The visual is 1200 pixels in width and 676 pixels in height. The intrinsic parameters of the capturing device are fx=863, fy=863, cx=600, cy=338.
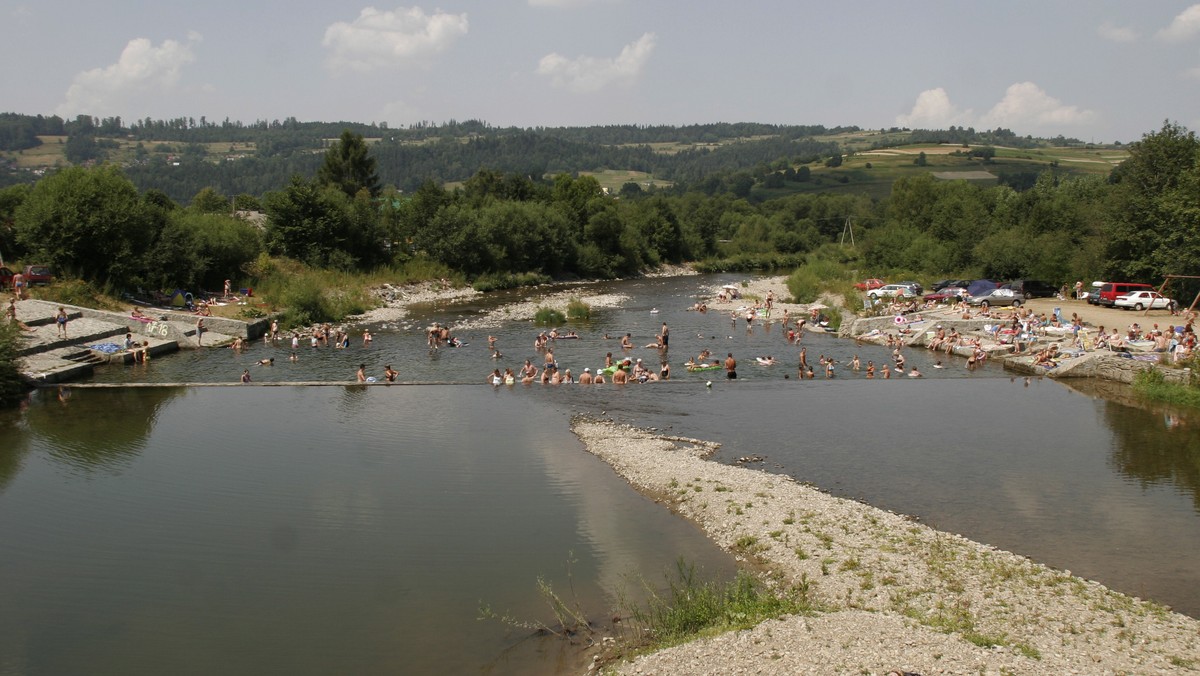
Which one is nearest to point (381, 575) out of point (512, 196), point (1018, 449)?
point (1018, 449)

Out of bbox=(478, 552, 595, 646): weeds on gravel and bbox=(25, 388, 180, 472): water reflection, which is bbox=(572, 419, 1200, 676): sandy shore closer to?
bbox=(478, 552, 595, 646): weeds on gravel

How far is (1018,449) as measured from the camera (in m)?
23.9

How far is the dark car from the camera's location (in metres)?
55.1

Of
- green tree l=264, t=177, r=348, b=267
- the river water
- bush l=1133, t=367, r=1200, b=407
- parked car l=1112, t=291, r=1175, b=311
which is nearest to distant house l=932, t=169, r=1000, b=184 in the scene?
parked car l=1112, t=291, r=1175, b=311

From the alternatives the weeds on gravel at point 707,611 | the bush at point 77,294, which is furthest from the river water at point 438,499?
the bush at point 77,294

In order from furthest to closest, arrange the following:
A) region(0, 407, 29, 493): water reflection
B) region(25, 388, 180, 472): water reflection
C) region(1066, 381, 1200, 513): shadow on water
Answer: region(25, 388, 180, 472): water reflection → region(0, 407, 29, 493): water reflection → region(1066, 381, 1200, 513): shadow on water

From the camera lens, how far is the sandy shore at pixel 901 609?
11.2 meters

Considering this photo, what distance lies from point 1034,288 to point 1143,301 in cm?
932

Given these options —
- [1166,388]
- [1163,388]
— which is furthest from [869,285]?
[1166,388]

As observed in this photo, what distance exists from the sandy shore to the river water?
1039 millimetres

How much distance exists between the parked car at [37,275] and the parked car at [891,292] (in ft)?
157

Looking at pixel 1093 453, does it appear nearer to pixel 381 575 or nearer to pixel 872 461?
pixel 872 461

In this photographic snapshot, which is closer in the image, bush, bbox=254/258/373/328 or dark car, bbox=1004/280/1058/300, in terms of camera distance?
bush, bbox=254/258/373/328

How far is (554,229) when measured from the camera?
3332 inches
